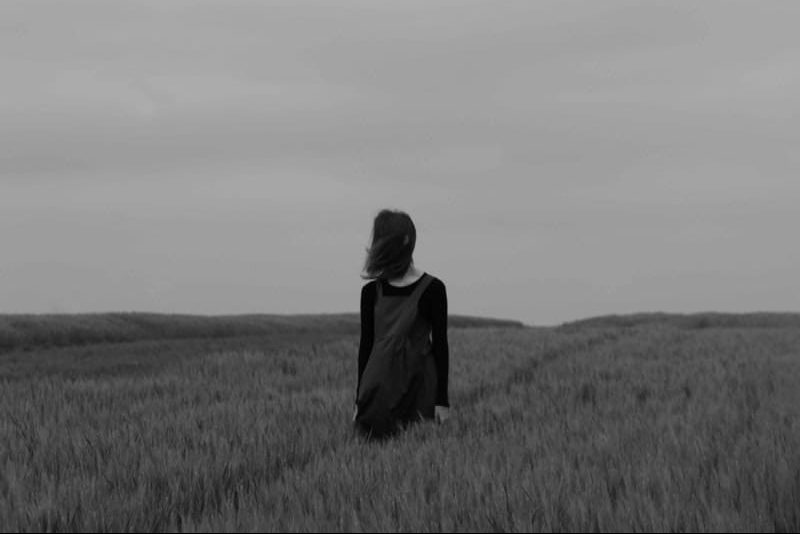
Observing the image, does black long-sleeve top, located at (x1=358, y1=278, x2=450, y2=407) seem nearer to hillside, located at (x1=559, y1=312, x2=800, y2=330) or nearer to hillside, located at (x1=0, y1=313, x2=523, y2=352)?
hillside, located at (x1=0, y1=313, x2=523, y2=352)

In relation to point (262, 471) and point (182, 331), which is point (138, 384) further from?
point (182, 331)

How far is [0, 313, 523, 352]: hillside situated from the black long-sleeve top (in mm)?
16338

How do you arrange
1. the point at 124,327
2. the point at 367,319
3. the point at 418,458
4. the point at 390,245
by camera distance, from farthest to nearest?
1. the point at 124,327
2. the point at 367,319
3. the point at 390,245
4. the point at 418,458

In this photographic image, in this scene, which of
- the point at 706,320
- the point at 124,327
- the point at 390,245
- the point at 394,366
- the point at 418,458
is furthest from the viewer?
the point at 706,320

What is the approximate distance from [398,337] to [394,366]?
18cm

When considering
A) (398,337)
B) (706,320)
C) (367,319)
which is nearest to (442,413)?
(398,337)

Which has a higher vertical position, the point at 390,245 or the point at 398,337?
the point at 390,245

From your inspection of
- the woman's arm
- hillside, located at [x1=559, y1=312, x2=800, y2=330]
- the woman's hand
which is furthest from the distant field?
hillside, located at [x1=559, y1=312, x2=800, y2=330]

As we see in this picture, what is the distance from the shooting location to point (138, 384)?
8211 millimetres

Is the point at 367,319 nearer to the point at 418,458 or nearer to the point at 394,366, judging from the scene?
the point at 394,366

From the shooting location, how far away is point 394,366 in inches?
199

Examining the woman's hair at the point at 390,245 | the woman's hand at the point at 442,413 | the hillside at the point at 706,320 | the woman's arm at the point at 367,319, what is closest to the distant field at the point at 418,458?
the woman's hand at the point at 442,413

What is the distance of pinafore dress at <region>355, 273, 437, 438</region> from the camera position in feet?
Answer: 16.5

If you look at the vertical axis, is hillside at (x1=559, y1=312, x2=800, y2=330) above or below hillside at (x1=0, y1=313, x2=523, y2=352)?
above
